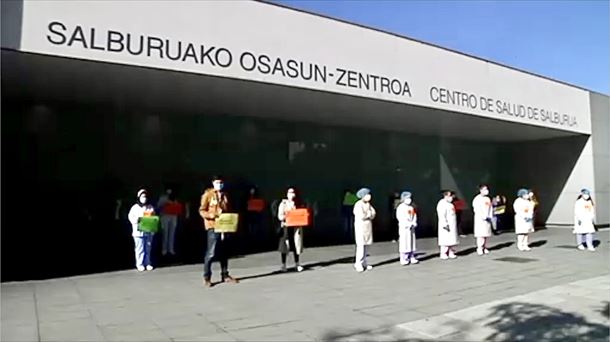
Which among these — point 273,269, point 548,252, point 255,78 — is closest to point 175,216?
point 273,269

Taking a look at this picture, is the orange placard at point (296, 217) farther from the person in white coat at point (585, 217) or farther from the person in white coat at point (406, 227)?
the person in white coat at point (585, 217)

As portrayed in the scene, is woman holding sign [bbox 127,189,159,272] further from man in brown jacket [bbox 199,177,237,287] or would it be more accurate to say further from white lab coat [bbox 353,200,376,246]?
white lab coat [bbox 353,200,376,246]

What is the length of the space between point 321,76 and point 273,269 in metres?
4.36

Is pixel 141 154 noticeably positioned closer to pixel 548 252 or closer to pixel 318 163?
pixel 318 163

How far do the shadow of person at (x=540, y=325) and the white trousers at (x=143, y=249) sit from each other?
7.23 m

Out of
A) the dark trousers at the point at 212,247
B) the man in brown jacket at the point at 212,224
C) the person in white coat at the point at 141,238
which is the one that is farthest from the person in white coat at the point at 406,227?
the person in white coat at the point at 141,238

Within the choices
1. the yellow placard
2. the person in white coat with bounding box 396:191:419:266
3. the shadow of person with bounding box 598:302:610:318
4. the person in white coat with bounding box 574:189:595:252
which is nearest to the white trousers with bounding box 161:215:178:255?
the yellow placard

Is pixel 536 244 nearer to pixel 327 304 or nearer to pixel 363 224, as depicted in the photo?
pixel 363 224

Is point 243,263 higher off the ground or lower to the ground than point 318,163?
lower

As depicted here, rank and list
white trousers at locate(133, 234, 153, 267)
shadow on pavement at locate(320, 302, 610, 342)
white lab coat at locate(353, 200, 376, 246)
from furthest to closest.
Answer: white trousers at locate(133, 234, 153, 267)
white lab coat at locate(353, 200, 376, 246)
shadow on pavement at locate(320, 302, 610, 342)

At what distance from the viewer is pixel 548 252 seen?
45.1ft

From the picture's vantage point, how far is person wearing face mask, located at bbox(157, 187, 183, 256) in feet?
44.9

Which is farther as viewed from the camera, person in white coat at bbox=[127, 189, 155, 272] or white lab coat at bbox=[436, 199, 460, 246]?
white lab coat at bbox=[436, 199, 460, 246]

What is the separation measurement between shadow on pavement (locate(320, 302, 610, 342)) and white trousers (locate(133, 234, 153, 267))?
6.20m
